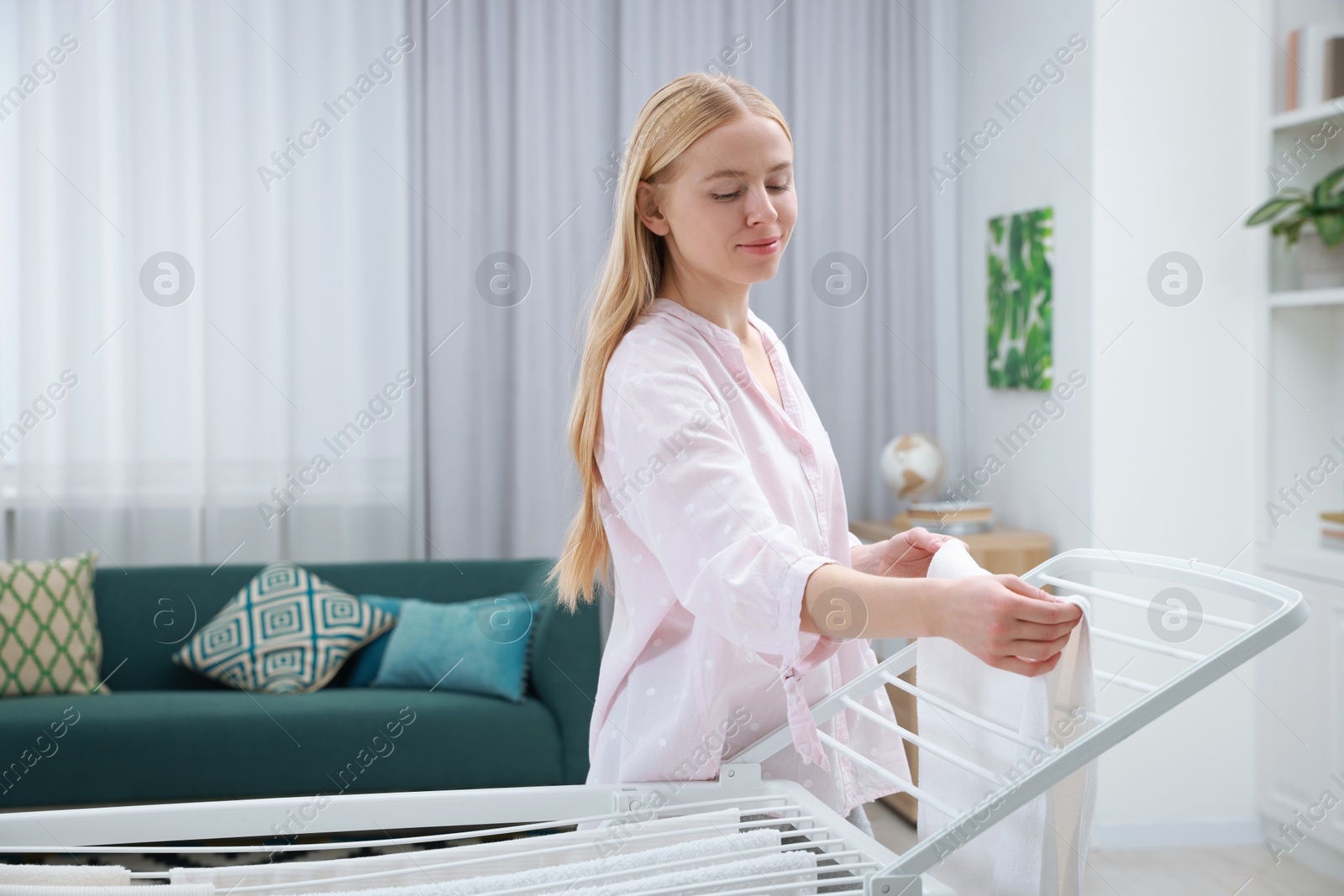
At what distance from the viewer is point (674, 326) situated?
3.72ft

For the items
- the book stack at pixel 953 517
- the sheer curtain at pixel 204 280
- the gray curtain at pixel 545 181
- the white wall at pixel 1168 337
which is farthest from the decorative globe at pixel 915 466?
the sheer curtain at pixel 204 280

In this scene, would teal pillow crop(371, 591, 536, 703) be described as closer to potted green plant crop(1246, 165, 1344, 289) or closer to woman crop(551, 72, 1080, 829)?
woman crop(551, 72, 1080, 829)

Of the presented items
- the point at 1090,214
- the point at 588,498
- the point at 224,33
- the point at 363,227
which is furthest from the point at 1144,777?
the point at 224,33

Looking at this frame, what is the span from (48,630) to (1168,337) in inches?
120

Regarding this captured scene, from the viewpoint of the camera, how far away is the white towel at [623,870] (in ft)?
3.08

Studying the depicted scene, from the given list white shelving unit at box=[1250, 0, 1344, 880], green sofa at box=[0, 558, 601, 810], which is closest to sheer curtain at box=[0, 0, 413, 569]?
green sofa at box=[0, 558, 601, 810]

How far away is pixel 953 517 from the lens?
3275 mm

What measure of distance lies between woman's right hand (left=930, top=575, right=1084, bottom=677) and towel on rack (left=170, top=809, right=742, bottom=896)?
31 cm

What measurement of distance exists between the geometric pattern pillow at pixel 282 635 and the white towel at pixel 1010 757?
2.33 m

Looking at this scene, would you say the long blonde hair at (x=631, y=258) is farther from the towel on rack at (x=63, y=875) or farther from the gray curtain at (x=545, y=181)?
the gray curtain at (x=545, y=181)

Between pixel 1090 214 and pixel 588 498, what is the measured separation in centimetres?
229

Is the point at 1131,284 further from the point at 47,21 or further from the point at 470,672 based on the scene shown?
the point at 47,21

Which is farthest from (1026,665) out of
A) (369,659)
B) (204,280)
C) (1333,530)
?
(204,280)

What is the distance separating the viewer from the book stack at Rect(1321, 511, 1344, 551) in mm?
2756
